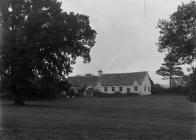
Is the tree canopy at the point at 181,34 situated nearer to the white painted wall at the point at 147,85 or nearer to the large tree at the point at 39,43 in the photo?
the large tree at the point at 39,43

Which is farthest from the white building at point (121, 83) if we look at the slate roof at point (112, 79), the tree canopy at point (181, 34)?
the tree canopy at point (181, 34)

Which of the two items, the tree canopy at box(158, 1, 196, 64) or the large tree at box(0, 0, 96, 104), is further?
the large tree at box(0, 0, 96, 104)

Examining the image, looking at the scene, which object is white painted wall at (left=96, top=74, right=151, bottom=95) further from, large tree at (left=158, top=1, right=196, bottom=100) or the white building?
large tree at (left=158, top=1, right=196, bottom=100)

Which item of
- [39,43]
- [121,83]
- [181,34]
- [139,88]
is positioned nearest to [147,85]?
[139,88]

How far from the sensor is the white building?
10512cm

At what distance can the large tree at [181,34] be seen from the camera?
117 ft

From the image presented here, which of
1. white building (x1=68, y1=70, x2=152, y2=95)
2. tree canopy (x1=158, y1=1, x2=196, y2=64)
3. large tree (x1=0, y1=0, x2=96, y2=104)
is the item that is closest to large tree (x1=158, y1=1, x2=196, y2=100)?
tree canopy (x1=158, y1=1, x2=196, y2=64)

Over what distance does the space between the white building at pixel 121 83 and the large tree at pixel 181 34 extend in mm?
63261

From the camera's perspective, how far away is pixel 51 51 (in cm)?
5450

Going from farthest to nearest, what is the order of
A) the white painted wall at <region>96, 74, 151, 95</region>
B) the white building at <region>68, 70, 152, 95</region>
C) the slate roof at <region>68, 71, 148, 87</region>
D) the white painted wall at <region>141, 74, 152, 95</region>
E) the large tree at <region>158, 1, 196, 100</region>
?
the slate roof at <region>68, 71, 148, 87</region> < the white building at <region>68, 70, 152, 95</region> < the white painted wall at <region>141, 74, 152, 95</region> < the white painted wall at <region>96, 74, 151, 95</region> < the large tree at <region>158, 1, 196, 100</region>

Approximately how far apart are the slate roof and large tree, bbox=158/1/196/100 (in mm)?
65341

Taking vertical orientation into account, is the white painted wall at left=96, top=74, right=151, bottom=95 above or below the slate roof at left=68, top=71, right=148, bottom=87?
below

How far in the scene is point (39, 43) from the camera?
52250 millimetres

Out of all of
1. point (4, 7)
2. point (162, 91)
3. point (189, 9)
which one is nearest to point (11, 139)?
point (189, 9)
